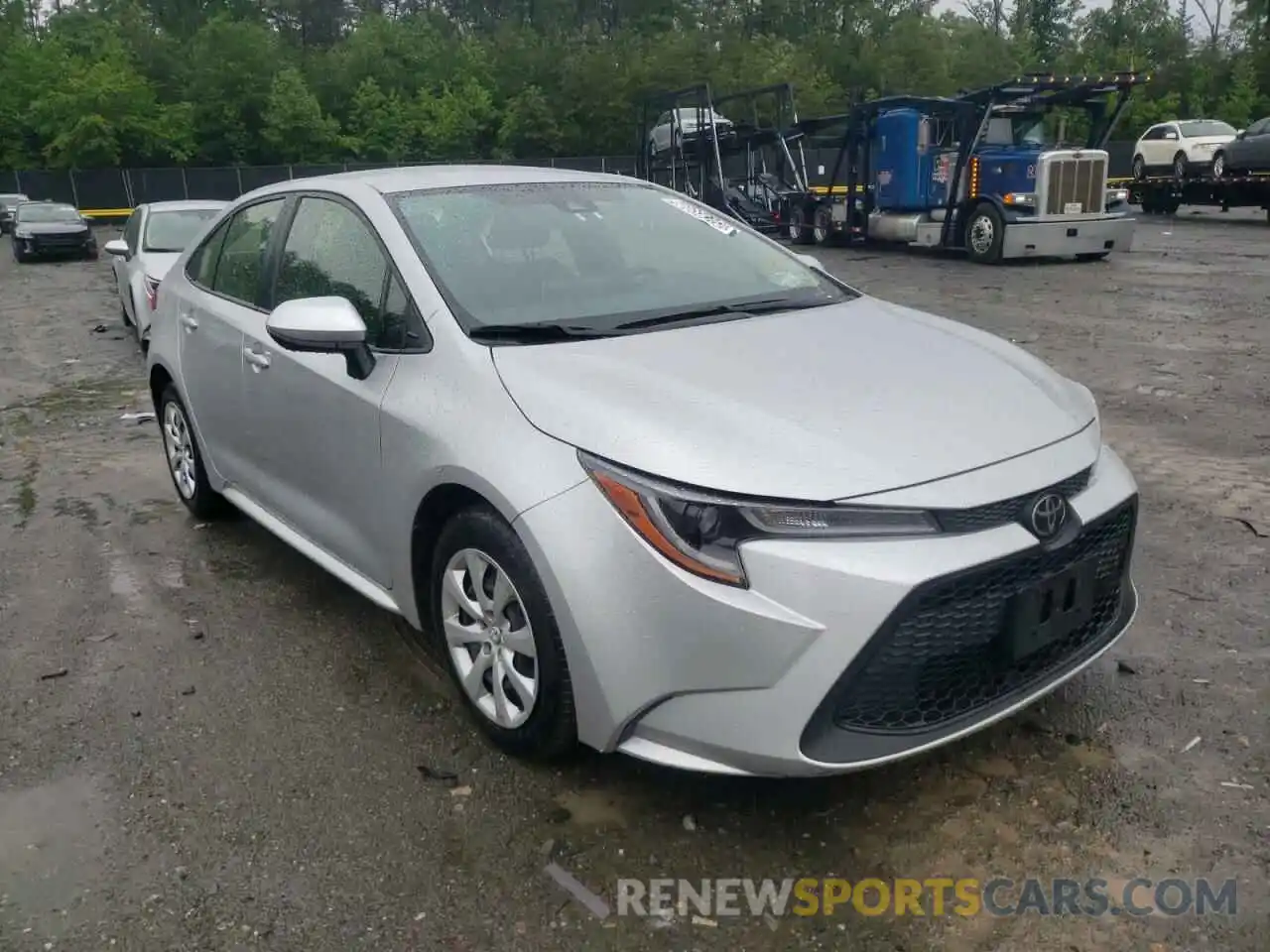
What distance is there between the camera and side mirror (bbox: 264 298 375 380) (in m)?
3.29

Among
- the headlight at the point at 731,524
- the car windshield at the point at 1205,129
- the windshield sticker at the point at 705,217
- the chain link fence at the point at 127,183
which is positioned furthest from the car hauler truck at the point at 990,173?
the chain link fence at the point at 127,183

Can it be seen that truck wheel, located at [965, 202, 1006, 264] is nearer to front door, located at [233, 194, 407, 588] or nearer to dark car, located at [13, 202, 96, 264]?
front door, located at [233, 194, 407, 588]

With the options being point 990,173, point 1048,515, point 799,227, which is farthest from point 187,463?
point 799,227

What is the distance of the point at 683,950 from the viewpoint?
2.46 meters

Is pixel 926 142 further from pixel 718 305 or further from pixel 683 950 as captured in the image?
pixel 683 950

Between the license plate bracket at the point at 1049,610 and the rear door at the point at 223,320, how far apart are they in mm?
2959

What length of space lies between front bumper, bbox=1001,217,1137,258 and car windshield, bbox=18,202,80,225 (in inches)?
754

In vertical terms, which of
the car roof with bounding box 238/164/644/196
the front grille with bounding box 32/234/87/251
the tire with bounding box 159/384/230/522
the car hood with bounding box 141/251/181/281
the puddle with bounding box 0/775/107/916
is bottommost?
the puddle with bounding box 0/775/107/916

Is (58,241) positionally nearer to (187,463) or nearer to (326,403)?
(187,463)

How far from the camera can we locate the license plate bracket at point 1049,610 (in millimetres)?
2662

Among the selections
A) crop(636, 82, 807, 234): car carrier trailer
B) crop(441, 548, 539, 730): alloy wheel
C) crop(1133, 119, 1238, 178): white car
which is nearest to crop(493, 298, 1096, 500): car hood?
crop(441, 548, 539, 730): alloy wheel

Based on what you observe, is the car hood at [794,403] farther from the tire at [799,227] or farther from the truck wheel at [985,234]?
the tire at [799,227]

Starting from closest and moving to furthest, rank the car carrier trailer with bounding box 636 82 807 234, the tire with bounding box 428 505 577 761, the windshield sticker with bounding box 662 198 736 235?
the tire with bounding box 428 505 577 761
the windshield sticker with bounding box 662 198 736 235
the car carrier trailer with bounding box 636 82 807 234

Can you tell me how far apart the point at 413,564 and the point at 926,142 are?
1743 cm
